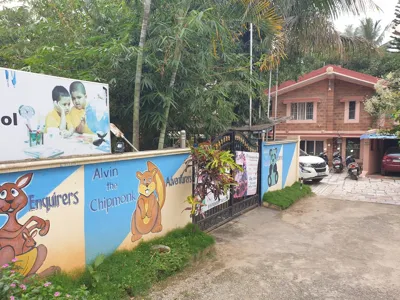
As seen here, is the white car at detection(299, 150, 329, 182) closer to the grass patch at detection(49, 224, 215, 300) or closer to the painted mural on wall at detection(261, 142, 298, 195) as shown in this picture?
the painted mural on wall at detection(261, 142, 298, 195)

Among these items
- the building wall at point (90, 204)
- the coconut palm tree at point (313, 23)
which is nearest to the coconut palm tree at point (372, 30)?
the coconut palm tree at point (313, 23)

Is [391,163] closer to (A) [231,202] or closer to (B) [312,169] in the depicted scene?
(B) [312,169]

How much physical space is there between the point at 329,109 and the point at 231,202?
42.9 feet

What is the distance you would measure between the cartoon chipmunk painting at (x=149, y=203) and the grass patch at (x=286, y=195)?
402 centimetres

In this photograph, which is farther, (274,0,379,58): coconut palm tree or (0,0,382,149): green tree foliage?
(274,0,379,58): coconut palm tree

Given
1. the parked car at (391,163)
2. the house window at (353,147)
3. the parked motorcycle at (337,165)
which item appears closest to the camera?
the parked car at (391,163)

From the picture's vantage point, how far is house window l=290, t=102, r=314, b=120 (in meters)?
18.1

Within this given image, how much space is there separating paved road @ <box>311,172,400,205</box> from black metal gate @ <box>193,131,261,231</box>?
3.53 meters

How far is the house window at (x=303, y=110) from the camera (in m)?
18.1

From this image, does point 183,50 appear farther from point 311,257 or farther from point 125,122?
point 311,257

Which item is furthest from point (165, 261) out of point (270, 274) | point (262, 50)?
point (262, 50)

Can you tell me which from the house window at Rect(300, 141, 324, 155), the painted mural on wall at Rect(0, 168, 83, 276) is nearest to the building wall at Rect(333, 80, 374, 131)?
the house window at Rect(300, 141, 324, 155)

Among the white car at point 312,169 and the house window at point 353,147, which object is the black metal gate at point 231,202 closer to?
the white car at point 312,169

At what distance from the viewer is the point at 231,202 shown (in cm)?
655
